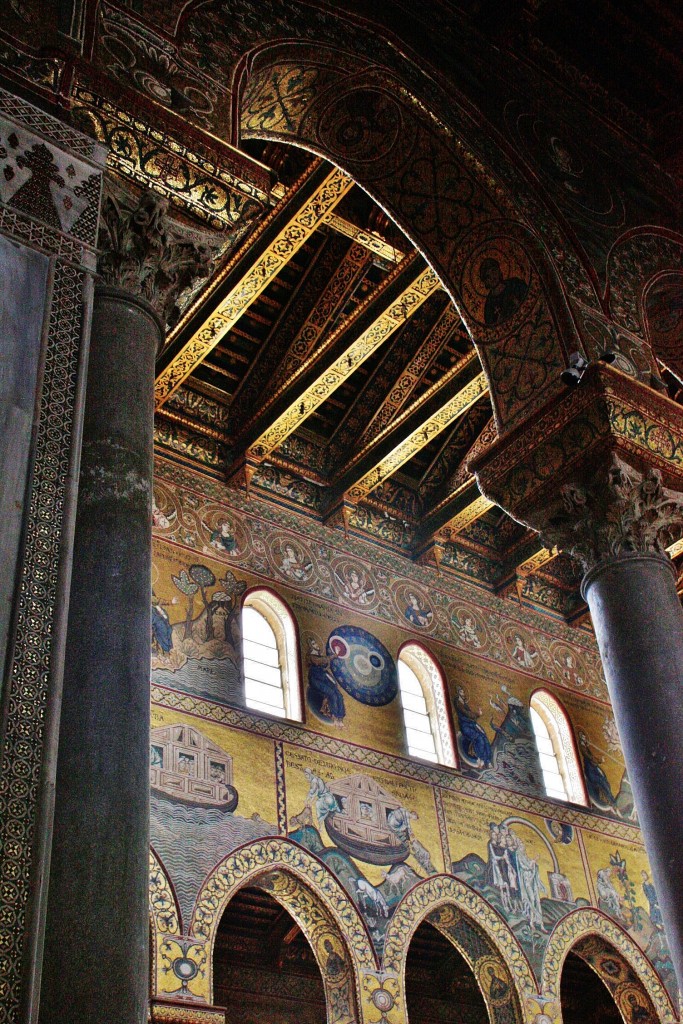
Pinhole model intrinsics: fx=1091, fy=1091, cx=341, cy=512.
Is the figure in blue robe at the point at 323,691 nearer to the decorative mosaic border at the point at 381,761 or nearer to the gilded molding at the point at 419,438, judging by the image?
the decorative mosaic border at the point at 381,761

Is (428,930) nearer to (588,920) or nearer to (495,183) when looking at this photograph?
(588,920)

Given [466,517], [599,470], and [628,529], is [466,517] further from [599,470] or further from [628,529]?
[628,529]

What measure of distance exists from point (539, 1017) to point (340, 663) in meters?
3.79

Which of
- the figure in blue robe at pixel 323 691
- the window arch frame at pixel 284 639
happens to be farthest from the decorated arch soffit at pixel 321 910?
the figure in blue robe at pixel 323 691

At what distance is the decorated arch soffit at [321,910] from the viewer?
9109 millimetres

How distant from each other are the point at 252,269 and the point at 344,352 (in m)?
1.25

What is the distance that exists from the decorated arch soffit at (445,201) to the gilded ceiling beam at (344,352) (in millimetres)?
2710

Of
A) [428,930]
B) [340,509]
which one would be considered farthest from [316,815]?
[340,509]

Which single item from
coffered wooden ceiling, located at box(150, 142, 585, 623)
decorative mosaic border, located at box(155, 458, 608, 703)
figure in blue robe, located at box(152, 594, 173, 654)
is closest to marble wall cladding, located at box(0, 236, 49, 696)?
coffered wooden ceiling, located at box(150, 142, 585, 623)

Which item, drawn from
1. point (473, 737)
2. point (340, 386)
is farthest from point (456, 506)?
point (473, 737)

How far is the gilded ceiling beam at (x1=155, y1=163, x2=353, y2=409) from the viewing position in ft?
29.9

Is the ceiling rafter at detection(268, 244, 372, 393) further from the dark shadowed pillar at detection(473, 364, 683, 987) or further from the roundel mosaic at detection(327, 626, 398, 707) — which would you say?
the dark shadowed pillar at detection(473, 364, 683, 987)

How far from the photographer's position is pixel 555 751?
41.4ft

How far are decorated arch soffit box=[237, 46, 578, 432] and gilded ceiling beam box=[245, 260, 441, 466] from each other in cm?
271
